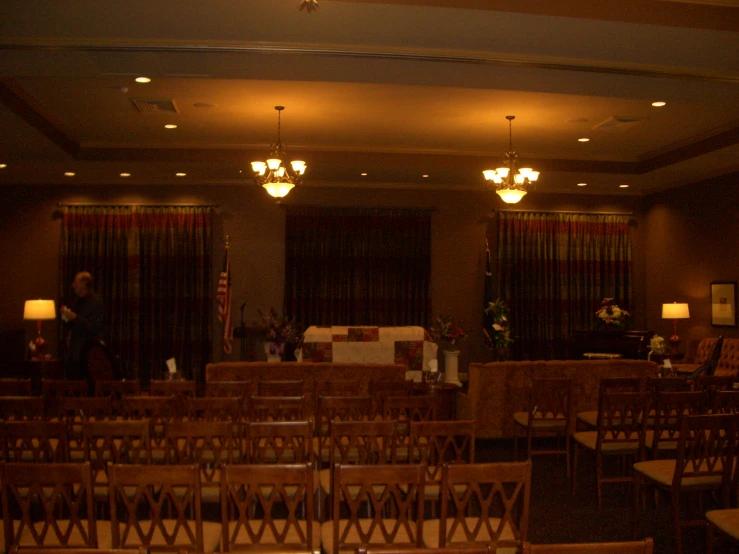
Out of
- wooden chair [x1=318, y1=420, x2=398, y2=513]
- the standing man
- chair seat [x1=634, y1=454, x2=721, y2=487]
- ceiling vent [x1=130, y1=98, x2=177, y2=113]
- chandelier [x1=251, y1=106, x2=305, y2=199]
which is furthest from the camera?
chandelier [x1=251, y1=106, x2=305, y2=199]

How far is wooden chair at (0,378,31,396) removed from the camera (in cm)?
598

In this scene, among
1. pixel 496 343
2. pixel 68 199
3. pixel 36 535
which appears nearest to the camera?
pixel 36 535

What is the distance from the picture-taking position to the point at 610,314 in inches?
504

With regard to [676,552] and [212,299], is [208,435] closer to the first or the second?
[676,552]

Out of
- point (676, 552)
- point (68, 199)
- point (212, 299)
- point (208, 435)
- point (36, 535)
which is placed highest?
point (68, 199)

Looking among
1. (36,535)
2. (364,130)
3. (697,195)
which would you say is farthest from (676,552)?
(697,195)

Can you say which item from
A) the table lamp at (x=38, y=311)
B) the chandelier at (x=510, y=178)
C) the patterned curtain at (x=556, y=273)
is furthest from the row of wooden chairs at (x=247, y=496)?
the patterned curtain at (x=556, y=273)

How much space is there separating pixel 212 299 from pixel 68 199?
3.09 meters

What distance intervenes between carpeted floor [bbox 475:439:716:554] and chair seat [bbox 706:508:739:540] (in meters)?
0.83

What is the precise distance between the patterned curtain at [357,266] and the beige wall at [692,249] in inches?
171

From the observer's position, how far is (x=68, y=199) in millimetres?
12867

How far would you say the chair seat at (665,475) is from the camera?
4516 mm

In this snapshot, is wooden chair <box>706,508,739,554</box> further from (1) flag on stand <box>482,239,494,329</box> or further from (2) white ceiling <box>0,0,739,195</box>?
(1) flag on stand <box>482,239,494,329</box>

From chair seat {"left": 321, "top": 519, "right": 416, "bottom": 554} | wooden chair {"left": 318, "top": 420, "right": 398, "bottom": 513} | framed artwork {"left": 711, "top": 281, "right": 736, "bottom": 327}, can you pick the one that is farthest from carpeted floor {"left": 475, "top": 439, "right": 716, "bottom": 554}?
framed artwork {"left": 711, "top": 281, "right": 736, "bottom": 327}
